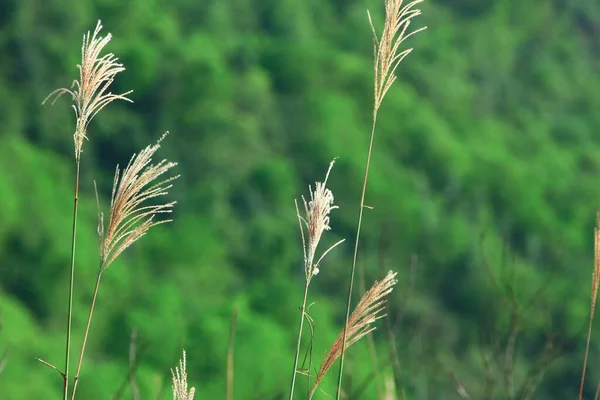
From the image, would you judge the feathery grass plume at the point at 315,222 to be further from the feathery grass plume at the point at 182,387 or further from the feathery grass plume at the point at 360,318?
the feathery grass plume at the point at 182,387

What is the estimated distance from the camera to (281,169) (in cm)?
2986

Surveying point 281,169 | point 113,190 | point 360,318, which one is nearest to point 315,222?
point 360,318

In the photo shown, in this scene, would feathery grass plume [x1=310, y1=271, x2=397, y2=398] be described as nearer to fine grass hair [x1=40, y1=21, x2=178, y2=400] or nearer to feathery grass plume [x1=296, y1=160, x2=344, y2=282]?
feathery grass plume [x1=296, y1=160, x2=344, y2=282]

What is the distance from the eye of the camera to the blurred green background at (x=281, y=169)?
2289cm

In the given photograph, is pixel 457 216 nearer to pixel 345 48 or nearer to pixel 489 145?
pixel 489 145

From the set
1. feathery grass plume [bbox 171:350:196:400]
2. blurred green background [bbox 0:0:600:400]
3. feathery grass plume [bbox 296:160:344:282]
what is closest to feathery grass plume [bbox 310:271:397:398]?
feathery grass plume [bbox 296:160:344:282]

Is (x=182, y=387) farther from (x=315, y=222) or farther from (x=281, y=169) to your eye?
(x=281, y=169)

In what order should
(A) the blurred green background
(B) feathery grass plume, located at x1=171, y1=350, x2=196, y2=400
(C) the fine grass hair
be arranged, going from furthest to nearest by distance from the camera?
(A) the blurred green background → (C) the fine grass hair → (B) feathery grass plume, located at x1=171, y1=350, x2=196, y2=400

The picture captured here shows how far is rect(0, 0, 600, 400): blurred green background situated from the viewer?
22891 mm

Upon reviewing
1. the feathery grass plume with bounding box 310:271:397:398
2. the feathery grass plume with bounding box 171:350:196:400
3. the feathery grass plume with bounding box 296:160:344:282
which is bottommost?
the feathery grass plume with bounding box 171:350:196:400

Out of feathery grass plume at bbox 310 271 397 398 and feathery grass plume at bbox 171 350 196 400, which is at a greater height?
feathery grass plume at bbox 310 271 397 398

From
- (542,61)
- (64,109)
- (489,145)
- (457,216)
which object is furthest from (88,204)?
(542,61)

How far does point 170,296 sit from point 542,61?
2024 cm

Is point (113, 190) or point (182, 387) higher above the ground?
point (113, 190)
